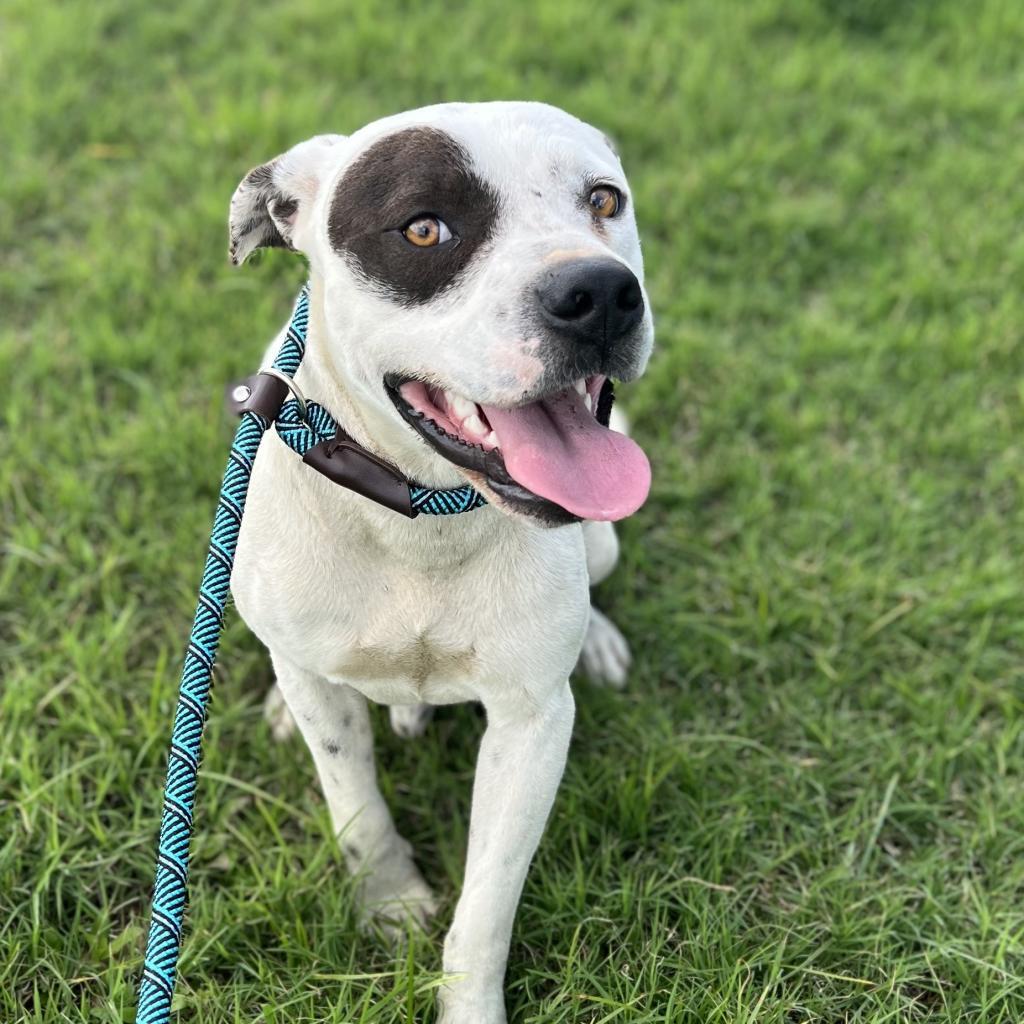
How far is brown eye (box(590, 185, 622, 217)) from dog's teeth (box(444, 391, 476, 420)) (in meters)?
0.44

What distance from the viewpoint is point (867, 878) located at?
2734 mm

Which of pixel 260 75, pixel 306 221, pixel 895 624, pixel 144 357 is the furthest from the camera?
pixel 260 75

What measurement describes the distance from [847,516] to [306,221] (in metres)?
2.22

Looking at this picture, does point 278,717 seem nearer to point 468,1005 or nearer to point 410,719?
point 410,719

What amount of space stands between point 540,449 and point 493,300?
0.88ft

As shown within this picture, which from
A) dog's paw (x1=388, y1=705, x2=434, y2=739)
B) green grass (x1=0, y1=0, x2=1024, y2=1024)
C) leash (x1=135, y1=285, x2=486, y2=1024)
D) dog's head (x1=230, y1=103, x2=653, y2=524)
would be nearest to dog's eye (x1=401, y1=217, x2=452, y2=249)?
dog's head (x1=230, y1=103, x2=653, y2=524)

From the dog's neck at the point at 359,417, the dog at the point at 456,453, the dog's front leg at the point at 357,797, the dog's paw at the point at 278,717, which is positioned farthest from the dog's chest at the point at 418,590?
the dog's paw at the point at 278,717

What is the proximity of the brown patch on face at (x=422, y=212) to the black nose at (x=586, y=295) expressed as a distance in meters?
0.19

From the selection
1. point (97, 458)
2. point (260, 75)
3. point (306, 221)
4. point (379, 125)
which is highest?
point (379, 125)

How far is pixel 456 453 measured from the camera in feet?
6.44

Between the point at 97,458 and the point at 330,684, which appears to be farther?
the point at 97,458

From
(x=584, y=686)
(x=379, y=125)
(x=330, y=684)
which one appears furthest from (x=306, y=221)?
(x=584, y=686)

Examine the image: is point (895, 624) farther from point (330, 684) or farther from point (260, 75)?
point (260, 75)

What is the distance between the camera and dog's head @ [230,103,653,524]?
1865 mm
